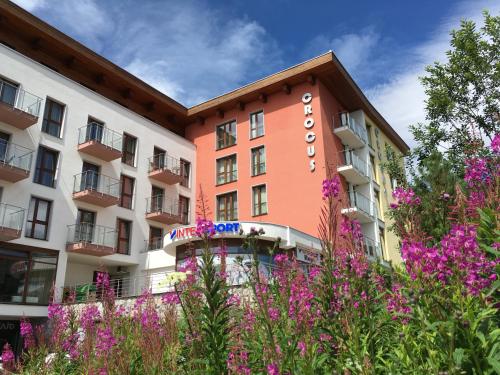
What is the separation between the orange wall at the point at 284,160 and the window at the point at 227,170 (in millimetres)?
387

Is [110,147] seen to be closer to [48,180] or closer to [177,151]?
[48,180]

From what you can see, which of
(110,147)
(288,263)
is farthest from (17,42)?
(288,263)

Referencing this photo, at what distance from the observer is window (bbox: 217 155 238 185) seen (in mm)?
30045

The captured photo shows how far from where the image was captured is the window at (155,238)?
26.5 m

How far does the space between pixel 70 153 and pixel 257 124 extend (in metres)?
13.1

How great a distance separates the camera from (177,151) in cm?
3081

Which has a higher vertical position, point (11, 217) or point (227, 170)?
point (227, 170)

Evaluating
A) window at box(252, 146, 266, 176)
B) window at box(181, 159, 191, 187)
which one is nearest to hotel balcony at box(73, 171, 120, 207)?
window at box(181, 159, 191, 187)

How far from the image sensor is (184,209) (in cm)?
2994

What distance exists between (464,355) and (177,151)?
2882 centimetres

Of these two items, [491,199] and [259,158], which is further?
[259,158]

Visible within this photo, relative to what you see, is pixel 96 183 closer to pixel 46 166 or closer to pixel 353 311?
pixel 46 166

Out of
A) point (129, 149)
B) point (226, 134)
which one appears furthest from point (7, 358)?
point (226, 134)

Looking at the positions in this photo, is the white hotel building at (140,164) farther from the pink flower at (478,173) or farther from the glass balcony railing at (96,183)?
the pink flower at (478,173)
